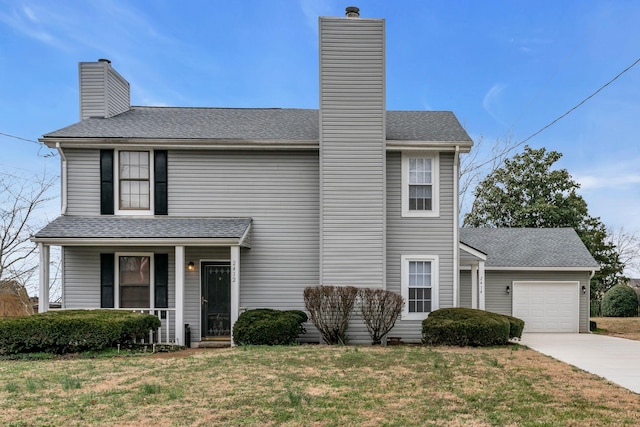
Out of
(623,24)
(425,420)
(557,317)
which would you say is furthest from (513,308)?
(425,420)

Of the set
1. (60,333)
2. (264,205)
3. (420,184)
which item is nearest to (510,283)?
(420,184)

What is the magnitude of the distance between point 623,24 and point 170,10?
45.1 ft

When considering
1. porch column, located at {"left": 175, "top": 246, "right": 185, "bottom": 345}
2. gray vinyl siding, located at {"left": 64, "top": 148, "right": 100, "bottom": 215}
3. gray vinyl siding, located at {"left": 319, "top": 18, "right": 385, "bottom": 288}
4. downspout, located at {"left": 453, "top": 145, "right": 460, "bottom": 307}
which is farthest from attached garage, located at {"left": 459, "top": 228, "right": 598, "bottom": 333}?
gray vinyl siding, located at {"left": 64, "top": 148, "right": 100, "bottom": 215}

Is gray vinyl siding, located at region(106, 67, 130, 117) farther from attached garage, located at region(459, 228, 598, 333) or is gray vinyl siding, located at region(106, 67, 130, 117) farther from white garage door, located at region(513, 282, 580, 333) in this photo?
white garage door, located at region(513, 282, 580, 333)

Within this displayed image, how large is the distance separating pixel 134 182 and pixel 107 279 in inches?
104

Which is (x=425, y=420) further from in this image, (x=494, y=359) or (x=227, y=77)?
(x=227, y=77)

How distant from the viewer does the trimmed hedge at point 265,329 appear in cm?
1102

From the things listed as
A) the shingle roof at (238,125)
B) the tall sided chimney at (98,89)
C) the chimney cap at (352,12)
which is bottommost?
the shingle roof at (238,125)

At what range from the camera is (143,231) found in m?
11.9

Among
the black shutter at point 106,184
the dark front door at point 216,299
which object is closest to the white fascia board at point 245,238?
the dark front door at point 216,299

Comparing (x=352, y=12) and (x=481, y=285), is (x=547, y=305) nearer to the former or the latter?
(x=481, y=285)

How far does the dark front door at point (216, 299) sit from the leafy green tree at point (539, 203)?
18874 millimetres

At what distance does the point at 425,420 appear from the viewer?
5.46 metres

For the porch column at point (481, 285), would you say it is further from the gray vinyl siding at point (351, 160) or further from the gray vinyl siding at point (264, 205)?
the gray vinyl siding at point (264, 205)
